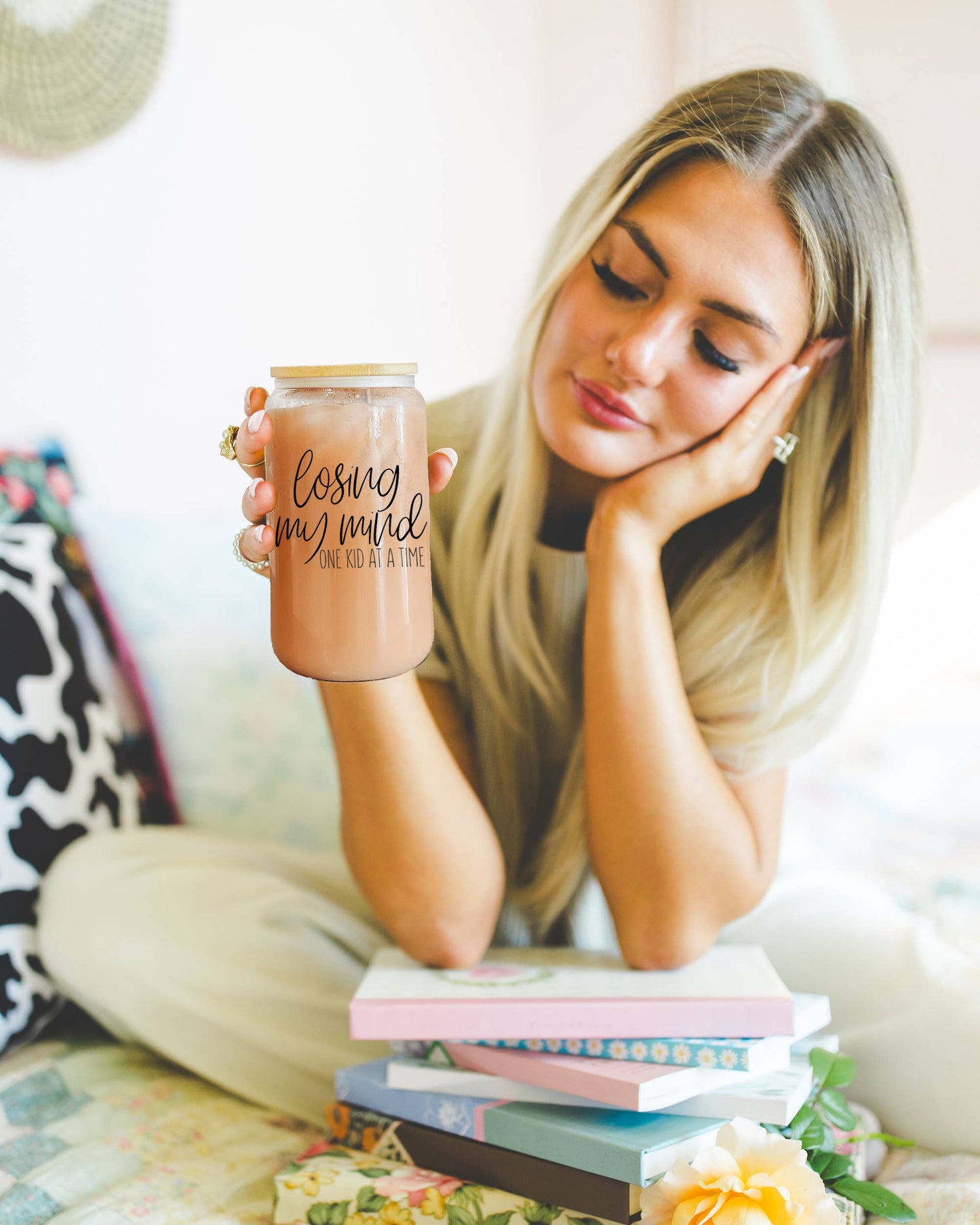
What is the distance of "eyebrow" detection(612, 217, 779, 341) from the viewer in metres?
0.99

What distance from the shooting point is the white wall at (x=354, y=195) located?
1.62m

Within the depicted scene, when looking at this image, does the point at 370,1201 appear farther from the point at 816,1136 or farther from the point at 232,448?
the point at 232,448

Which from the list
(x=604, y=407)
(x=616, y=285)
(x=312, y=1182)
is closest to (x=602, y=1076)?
(x=312, y=1182)

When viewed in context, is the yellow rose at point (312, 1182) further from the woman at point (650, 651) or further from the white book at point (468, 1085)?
the woman at point (650, 651)

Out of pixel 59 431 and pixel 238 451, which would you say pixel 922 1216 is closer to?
pixel 238 451

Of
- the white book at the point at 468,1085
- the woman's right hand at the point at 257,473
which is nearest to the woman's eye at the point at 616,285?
the woman's right hand at the point at 257,473

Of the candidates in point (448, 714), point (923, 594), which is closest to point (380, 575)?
point (448, 714)

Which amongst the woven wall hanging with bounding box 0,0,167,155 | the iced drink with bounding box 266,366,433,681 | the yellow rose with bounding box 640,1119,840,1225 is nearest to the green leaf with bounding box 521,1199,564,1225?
the yellow rose with bounding box 640,1119,840,1225

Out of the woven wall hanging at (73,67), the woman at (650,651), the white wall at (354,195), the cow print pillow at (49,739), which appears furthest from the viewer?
the white wall at (354,195)

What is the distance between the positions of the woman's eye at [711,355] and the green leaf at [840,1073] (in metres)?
0.65

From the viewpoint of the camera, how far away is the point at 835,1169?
869 millimetres

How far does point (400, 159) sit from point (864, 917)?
156cm

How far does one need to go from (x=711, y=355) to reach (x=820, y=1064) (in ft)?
2.17

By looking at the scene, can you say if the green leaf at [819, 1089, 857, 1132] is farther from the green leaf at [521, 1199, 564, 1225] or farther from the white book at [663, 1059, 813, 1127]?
the green leaf at [521, 1199, 564, 1225]
